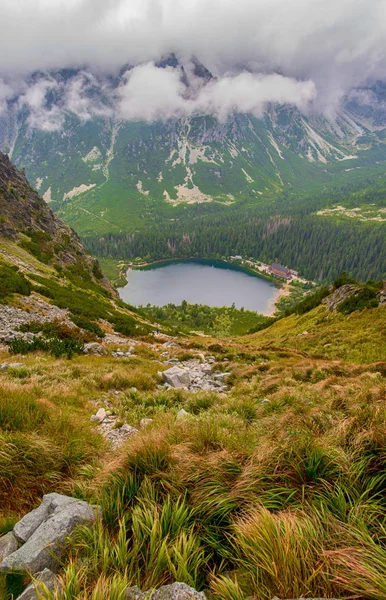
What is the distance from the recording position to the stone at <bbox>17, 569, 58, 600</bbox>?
7.04 ft

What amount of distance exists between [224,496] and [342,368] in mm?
12635

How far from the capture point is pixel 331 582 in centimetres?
211

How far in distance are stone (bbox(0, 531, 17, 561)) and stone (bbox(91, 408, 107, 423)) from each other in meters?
4.23

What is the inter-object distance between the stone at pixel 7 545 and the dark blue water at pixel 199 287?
13244cm

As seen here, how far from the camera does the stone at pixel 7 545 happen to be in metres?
2.86

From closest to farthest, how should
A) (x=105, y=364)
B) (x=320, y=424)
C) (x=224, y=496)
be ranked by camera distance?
1. (x=224, y=496)
2. (x=320, y=424)
3. (x=105, y=364)

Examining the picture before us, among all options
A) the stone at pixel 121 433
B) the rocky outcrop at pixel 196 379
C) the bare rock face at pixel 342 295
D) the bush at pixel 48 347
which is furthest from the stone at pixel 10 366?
the bare rock face at pixel 342 295

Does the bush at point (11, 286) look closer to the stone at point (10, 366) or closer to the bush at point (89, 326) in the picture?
the bush at point (89, 326)

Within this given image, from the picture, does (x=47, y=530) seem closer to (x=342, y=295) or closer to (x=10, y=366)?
(x=10, y=366)

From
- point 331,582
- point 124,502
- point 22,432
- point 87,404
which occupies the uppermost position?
point 331,582

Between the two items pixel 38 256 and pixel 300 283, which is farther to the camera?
pixel 300 283

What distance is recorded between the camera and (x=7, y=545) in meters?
2.90

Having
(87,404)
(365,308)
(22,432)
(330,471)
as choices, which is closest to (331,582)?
(330,471)

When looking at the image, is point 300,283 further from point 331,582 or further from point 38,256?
point 331,582
